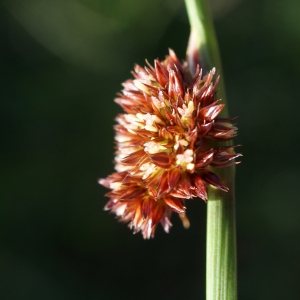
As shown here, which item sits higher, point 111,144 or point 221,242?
point 111,144

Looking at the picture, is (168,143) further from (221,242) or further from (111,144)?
(111,144)

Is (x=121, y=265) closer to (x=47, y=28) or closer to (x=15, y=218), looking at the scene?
(x=15, y=218)

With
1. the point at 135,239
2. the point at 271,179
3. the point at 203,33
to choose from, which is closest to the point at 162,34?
the point at 271,179

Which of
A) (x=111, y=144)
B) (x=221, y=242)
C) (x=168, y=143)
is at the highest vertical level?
(x=111, y=144)

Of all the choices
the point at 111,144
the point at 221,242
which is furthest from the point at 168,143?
the point at 111,144

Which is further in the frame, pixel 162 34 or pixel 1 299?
pixel 162 34

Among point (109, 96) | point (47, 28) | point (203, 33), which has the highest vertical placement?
point (47, 28)

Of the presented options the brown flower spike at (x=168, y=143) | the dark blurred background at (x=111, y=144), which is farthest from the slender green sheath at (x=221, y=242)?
the dark blurred background at (x=111, y=144)
